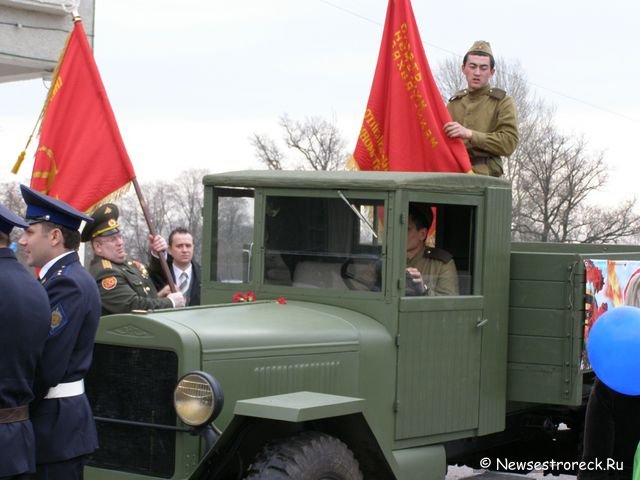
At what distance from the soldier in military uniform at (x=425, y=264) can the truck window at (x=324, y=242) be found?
23 cm

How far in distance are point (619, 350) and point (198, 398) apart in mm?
1772

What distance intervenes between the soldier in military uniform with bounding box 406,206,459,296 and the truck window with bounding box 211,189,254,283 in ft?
2.87

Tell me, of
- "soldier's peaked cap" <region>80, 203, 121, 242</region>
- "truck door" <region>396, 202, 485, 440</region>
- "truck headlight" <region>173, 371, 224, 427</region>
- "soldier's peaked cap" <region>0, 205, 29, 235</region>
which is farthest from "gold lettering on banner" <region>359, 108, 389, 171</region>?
"soldier's peaked cap" <region>0, 205, 29, 235</region>

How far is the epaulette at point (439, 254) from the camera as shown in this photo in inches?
236

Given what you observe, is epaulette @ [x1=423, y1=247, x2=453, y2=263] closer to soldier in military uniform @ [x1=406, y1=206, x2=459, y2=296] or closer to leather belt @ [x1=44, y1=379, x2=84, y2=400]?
soldier in military uniform @ [x1=406, y1=206, x2=459, y2=296]

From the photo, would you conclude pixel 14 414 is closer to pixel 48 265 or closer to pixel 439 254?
pixel 48 265

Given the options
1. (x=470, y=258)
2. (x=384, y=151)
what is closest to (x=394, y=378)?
(x=470, y=258)

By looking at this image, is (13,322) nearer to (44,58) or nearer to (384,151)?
(384,151)

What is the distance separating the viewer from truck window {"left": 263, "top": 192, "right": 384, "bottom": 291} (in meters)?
5.66

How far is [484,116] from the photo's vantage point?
7.22 metres

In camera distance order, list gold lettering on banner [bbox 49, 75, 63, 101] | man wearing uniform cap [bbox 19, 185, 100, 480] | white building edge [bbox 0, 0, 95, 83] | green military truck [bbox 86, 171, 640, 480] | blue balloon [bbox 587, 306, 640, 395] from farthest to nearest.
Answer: white building edge [bbox 0, 0, 95, 83], gold lettering on banner [bbox 49, 75, 63, 101], green military truck [bbox 86, 171, 640, 480], blue balloon [bbox 587, 306, 640, 395], man wearing uniform cap [bbox 19, 185, 100, 480]

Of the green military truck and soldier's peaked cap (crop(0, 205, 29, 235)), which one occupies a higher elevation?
soldier's peaked cap (crop(0, 205, 29, 235))

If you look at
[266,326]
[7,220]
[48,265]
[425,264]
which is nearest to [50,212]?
[48,265]

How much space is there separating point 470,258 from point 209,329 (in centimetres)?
170
